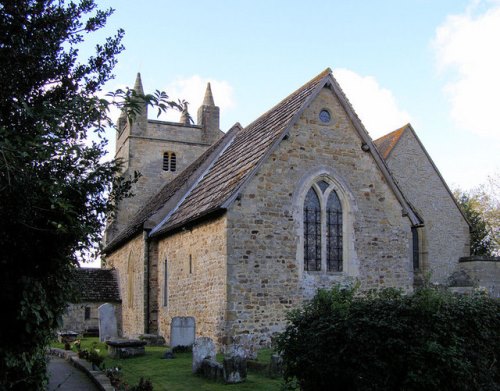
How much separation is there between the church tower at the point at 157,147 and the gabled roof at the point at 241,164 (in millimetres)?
12016

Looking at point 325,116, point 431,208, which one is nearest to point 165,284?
point 325,116

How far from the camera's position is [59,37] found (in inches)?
372

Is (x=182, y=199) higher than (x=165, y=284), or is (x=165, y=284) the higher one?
(x=182, y=199)

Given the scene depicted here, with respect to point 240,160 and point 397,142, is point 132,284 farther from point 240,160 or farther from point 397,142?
point 397,142

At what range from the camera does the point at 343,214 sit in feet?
61.2

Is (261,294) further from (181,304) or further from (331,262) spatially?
(181,304)

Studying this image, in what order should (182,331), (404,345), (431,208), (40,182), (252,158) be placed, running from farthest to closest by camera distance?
(431,208)
(252,158)
(182,331)
(404,345)
(40,182)

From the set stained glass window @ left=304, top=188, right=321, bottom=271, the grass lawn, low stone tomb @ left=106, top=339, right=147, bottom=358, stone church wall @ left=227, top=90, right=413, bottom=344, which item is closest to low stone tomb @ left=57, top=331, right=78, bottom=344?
the grass lawn

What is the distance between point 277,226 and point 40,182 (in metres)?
11.1

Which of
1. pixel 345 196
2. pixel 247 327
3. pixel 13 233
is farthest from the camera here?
pixel 345 196

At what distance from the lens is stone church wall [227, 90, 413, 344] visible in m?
16.7

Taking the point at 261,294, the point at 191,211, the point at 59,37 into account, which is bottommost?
the point at 261,294

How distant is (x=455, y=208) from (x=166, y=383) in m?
23.0

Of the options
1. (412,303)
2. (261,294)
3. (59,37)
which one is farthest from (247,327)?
(59,37)
